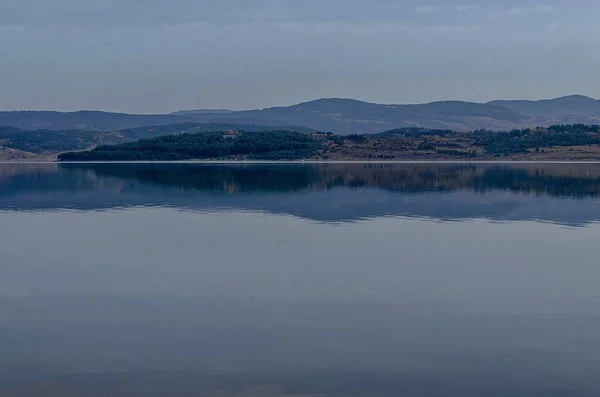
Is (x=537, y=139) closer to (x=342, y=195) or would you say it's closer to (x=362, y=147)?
(x=362, y=147)

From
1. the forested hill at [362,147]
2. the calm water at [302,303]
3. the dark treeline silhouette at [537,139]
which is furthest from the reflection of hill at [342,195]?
the dark treeline silhouette at [537,139]

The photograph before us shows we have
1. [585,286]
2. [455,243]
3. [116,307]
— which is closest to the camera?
[116,307]

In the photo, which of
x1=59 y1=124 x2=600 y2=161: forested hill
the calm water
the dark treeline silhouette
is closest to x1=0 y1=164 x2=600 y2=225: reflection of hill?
the calm water

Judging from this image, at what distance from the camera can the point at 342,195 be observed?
2638 inches

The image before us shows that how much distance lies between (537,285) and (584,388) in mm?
10896

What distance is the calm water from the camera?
17.8 meters

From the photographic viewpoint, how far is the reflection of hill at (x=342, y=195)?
175 feet

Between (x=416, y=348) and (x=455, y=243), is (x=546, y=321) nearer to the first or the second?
(x=416, y=348)

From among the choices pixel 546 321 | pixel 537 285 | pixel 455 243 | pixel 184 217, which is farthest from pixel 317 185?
pixel 546 321

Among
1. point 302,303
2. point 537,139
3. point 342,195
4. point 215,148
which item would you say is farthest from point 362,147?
point 302,303

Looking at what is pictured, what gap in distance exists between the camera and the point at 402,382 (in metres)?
17.5

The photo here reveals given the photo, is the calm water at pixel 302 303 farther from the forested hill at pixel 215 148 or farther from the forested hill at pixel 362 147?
the forested hill at pixel 215 148

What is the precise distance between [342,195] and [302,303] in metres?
42.1

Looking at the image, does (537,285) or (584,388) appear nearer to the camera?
(584,388)
